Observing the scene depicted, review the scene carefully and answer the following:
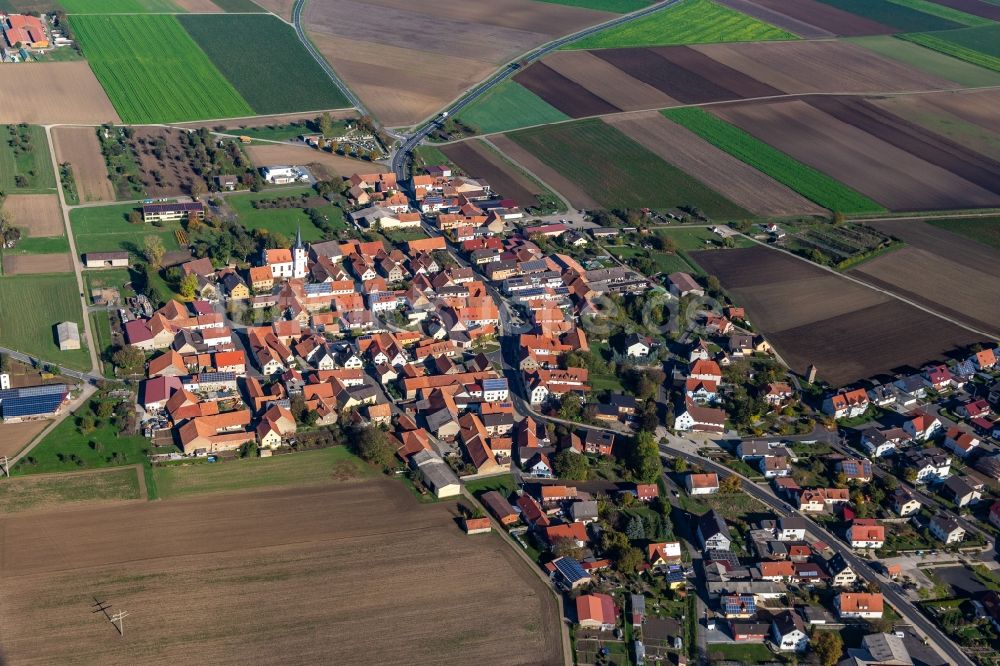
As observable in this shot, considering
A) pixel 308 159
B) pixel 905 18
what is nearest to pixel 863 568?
pixel 308 159

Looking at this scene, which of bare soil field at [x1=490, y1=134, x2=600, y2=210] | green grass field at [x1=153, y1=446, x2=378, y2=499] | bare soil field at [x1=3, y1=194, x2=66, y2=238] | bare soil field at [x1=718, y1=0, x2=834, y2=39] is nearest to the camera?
green grass field at [x1=153, y1=446, x2=378, y2=499]

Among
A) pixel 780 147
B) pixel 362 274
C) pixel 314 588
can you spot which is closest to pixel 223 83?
pixel 362 274

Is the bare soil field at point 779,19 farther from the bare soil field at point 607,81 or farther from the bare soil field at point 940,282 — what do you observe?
the bare soil field at point 940,282

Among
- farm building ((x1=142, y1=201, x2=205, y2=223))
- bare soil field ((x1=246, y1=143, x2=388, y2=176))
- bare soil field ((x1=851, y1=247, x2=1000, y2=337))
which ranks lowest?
bare soil field ((x1=851, y1=247, x2=1000, y2=337))

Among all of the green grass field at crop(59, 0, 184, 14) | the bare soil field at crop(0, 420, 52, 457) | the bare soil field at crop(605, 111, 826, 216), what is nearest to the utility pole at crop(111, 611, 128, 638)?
the bare soil field at crop(0, 420, 52, 457)

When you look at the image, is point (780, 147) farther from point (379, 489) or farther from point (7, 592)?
point (7, 592)

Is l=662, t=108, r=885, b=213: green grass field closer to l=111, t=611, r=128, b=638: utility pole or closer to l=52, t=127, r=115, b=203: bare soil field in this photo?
l=52, t=127, r=115, b=203: bare soil field
